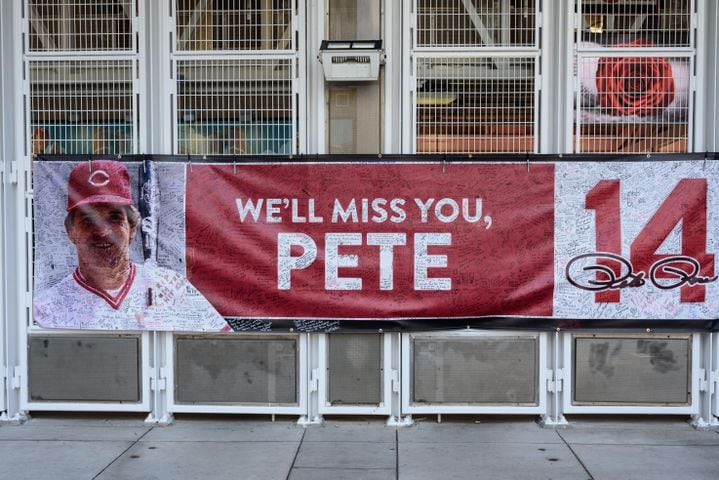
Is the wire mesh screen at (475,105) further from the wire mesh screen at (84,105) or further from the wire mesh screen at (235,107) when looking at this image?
the wire mesh screen at (84,105)

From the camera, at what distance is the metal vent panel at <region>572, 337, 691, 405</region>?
5891mm

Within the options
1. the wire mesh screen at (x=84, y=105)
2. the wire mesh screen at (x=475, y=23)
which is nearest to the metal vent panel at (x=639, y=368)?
the wire mesh screen at (x=475, y=23)

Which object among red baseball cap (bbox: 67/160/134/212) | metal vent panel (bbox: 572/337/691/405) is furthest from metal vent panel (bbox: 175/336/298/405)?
metal vent panel (bbox: 572/337/691/405)

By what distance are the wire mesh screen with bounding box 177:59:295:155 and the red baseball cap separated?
1.94 ft

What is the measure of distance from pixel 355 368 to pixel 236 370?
1.12 meters

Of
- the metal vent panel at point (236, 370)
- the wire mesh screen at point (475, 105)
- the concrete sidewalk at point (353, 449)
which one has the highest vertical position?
the wire mesh screen at point (475, 105)

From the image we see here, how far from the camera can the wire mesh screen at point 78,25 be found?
6.03 meters

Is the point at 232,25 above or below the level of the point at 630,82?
above

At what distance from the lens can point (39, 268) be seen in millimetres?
5949

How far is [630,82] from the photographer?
19.3ft

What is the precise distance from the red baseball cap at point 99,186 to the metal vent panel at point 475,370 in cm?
303

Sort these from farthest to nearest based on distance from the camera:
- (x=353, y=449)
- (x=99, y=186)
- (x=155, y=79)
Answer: (x=155, y=79)
(x=99, y=186)
(x=353, y=449)
